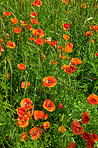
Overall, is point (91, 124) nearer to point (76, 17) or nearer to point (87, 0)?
point (76, 17)

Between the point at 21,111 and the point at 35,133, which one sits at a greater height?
the point at 21,111

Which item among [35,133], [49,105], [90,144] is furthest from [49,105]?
[90,144]

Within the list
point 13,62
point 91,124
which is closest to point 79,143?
point 91,124

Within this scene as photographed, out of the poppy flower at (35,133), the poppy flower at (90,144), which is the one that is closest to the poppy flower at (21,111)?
the poppy flower at (35,133)

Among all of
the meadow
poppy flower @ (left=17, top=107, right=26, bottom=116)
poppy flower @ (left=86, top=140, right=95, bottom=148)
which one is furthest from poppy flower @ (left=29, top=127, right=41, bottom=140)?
poppy flower @ (left=86, top=140, right=95, bottom=148)

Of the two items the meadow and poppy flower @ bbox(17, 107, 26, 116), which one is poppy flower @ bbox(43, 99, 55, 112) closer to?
the meadow

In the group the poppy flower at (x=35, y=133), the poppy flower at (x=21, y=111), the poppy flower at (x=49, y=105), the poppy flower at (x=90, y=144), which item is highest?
the poppy flower at (x=21, y=111)

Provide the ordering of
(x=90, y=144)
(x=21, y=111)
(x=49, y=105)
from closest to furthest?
1. (x=90, y=144)
2. (x=21, y=111)
3. (x=49, y=105)

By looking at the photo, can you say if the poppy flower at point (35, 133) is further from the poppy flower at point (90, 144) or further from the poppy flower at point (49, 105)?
the poppy flower at point (90, 144)

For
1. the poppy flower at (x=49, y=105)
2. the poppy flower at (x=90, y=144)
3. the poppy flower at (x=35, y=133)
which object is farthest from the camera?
the poppy flower at (x=49, y=105)

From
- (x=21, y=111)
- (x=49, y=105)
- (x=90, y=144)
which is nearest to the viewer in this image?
(x=90, y=144)

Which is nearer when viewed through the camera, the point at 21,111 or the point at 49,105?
the point at 21,111

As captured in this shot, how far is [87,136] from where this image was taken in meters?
0.91

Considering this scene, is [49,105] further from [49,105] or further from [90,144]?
[90,144]
